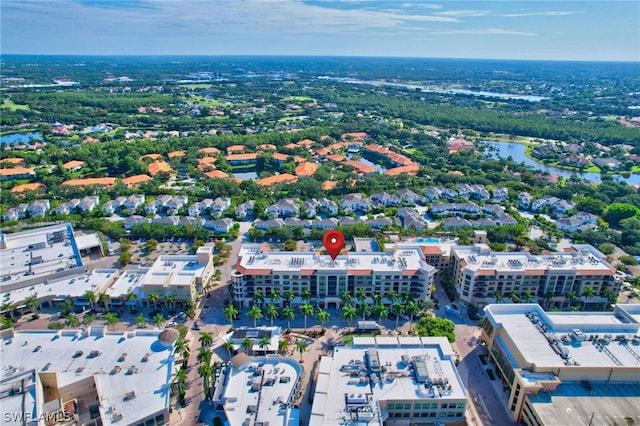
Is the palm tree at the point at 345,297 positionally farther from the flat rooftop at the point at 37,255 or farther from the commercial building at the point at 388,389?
the flat rooftop at the point at 37,255

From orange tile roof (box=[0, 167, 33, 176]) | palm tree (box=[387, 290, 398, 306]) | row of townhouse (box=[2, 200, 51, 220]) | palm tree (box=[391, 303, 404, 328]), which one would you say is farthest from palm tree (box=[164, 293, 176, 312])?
orange tile roof (box=[0, 167, 33, 176])

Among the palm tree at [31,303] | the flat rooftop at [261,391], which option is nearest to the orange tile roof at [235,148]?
the palm tree at [31,303]

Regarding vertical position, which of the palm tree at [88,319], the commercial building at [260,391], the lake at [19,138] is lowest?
the palm tree at [88,319]

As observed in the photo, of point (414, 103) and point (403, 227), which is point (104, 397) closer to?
point (403, 227)

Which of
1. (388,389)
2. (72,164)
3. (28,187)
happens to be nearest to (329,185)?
(388,389)

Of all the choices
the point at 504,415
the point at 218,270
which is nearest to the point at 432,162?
the point at 218,270

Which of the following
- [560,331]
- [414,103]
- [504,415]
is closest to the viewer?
[504,415]

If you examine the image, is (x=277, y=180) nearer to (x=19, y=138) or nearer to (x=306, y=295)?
(x=306, y=295)
